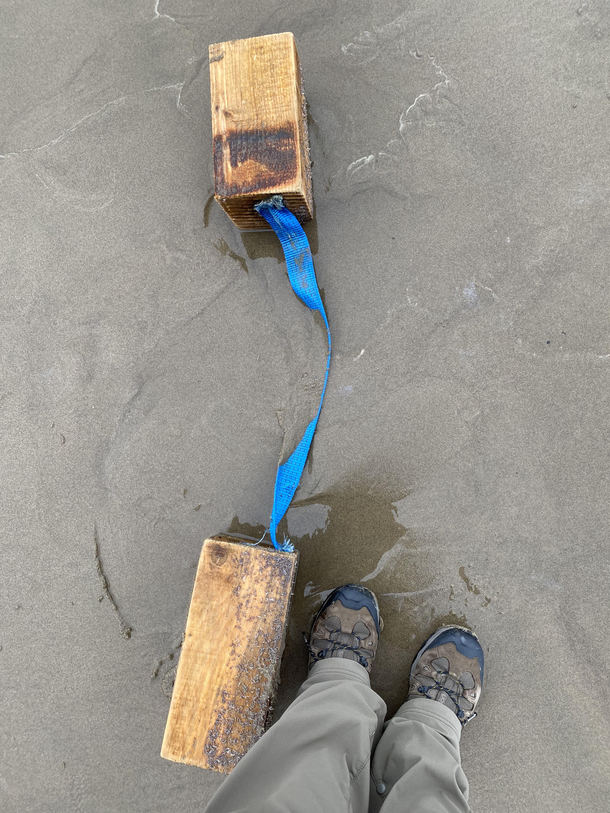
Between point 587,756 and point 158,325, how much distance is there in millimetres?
2821

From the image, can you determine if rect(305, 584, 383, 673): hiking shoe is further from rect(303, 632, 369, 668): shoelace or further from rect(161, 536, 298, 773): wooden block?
rect(161, 536, 298, 773): wooden block

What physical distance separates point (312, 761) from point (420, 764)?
44cm

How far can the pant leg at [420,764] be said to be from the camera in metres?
1.52

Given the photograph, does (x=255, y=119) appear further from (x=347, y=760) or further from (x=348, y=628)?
(x=347, y=760)

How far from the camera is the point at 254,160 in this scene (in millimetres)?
1925

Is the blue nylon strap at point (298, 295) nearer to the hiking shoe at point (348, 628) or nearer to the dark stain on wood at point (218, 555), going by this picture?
the dark stain on wood at point (218, 555)

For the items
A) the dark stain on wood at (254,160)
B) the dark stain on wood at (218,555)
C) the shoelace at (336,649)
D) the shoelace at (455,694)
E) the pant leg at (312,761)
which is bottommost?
the shoelace at (455,694)

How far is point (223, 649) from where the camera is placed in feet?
6.01

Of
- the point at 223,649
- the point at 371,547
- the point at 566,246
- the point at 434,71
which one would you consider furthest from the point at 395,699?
the point at 434,71

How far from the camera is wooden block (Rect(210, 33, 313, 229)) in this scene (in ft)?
6.28

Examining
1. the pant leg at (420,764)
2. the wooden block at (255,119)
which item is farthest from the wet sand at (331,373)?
the wooden block at (255,119)

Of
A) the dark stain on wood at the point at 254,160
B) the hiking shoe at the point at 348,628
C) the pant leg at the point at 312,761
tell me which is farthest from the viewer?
the hiking shoe at the point at 348,628

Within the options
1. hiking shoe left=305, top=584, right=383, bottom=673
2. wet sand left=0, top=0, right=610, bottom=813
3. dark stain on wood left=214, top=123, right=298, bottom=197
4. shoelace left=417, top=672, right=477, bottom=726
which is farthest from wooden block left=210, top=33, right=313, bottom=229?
shoelace left=417, top=672, right=477, bottom=726

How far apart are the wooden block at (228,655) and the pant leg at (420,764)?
52 centimetres
